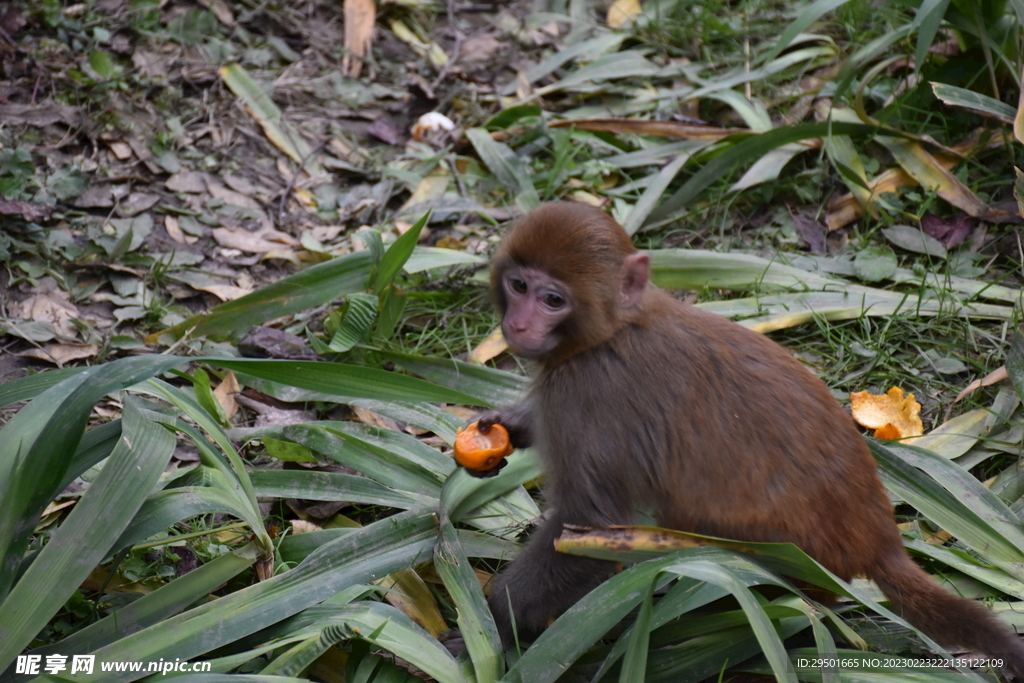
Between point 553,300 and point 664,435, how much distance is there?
2.35 feet

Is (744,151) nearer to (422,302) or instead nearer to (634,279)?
(422,302)

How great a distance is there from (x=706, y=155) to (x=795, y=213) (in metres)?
0.75

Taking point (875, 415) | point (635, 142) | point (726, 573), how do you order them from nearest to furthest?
point (726, 573) < point (875, 415) < point (635, 142)

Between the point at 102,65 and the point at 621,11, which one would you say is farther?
the point at 621,11

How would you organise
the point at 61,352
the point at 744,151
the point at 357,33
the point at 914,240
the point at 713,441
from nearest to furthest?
the point at 713,441, the point at 61,352, the point at 914,240, the point at 744,151, the point at 357,33

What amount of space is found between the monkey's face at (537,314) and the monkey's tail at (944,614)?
5.14 feet

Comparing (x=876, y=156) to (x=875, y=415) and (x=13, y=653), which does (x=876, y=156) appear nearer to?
(x=875, y=415)

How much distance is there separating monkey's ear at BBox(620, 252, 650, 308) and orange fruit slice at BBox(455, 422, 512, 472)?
904mm

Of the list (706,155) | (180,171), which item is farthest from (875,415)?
(180,171)

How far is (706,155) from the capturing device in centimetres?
609

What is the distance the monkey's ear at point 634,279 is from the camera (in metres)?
3.49

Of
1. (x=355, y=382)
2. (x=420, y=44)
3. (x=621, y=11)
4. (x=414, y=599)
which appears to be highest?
(x=621, y=11)

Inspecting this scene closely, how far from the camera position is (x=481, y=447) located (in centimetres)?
389

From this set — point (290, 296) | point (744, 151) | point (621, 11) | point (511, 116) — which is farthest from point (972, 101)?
point (290, 296)
